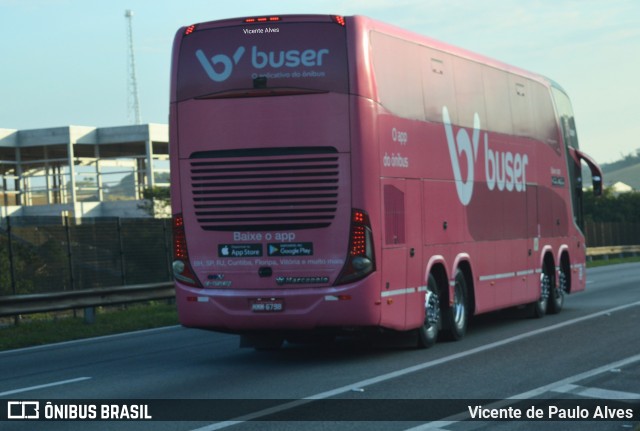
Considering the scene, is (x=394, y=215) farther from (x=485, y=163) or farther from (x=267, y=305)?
(x=485, y=163)

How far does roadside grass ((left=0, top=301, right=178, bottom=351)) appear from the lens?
18562mm

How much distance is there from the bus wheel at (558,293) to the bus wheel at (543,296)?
94mm

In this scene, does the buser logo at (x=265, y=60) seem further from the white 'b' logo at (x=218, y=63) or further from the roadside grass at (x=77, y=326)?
the roadside grass at (x=77, y=326)

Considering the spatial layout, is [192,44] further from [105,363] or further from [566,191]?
[566,191]

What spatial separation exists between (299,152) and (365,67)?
49.3 inches

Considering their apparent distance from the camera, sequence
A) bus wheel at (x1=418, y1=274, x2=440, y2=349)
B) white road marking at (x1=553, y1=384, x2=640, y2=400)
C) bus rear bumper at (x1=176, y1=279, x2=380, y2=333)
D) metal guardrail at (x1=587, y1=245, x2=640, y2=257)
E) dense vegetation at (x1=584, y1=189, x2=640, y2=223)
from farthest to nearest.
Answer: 1. dense vegetation at (x1=584, y1=189, x2=640, y2=223)
2. metal guardrail at (x1=587, y1=245, x2=640, y2=257)
3. bus wheel at (x1=418, y1=274, x2=440, y2=349)
4. bus rear bumper at (x1=176, y1=279, x2=380, y2=333)
5. white road marking at (x1=553, y1=384, x2=640, y2=400)

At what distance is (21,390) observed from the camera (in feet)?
39.1

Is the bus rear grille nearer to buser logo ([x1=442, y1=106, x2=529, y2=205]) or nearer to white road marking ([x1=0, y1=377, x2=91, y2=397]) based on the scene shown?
white road marking ([x1=0, y1=377, x2=91, y2=397])

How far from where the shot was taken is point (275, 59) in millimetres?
13312

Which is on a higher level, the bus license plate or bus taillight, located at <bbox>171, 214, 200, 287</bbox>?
bus taillight, located at <bbox>171, 214, 200, 287</bbox>

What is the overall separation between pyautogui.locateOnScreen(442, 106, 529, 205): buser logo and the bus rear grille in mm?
3141

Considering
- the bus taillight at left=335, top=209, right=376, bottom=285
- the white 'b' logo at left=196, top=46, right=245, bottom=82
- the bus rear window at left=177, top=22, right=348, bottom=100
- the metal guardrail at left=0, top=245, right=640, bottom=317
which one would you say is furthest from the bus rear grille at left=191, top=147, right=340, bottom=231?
the metal guardrail at left=0, top=245, right=640, bottom=317

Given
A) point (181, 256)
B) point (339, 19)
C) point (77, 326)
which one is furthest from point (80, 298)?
point (339, 19)

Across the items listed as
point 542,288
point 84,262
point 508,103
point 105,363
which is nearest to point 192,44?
point 105,363
